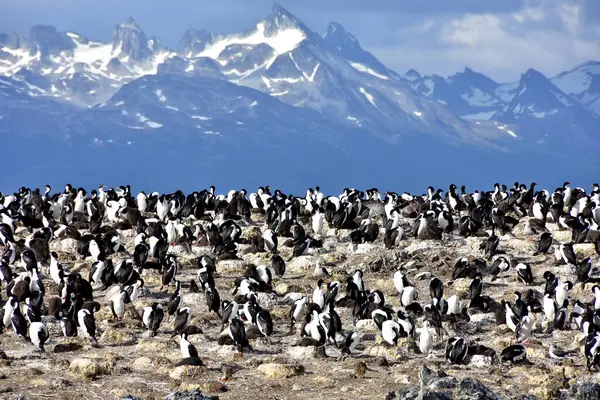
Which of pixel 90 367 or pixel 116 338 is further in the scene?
pixel 116 338

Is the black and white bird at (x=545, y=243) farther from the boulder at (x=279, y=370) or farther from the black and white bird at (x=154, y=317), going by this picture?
the boulder at (x=279, y=370)

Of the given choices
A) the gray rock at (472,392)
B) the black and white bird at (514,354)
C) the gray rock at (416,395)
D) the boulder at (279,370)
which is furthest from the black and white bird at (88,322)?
the gray rock at (472,392)

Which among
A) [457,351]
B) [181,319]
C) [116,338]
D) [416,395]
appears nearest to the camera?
[416,395]

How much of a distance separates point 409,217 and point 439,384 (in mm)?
21691

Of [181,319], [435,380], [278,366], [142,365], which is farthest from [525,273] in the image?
[142,365]

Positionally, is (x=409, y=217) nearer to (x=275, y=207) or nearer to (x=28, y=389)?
(x=275, y=207)

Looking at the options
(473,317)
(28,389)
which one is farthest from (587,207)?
(28,389)

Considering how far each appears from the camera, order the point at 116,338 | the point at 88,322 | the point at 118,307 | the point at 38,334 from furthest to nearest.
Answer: the point at 118,307
the point at 116,338
the point at 88,322
the point at 38,334

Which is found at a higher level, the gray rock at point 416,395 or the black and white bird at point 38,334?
the black and white bird at point 38,334

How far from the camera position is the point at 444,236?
33.4 meters

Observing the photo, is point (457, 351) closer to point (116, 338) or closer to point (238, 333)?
point (238, 333)

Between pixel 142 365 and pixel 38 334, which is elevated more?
pixel 38 334

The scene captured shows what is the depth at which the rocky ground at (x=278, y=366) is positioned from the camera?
17.8 metres

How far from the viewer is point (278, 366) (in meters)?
19.2
